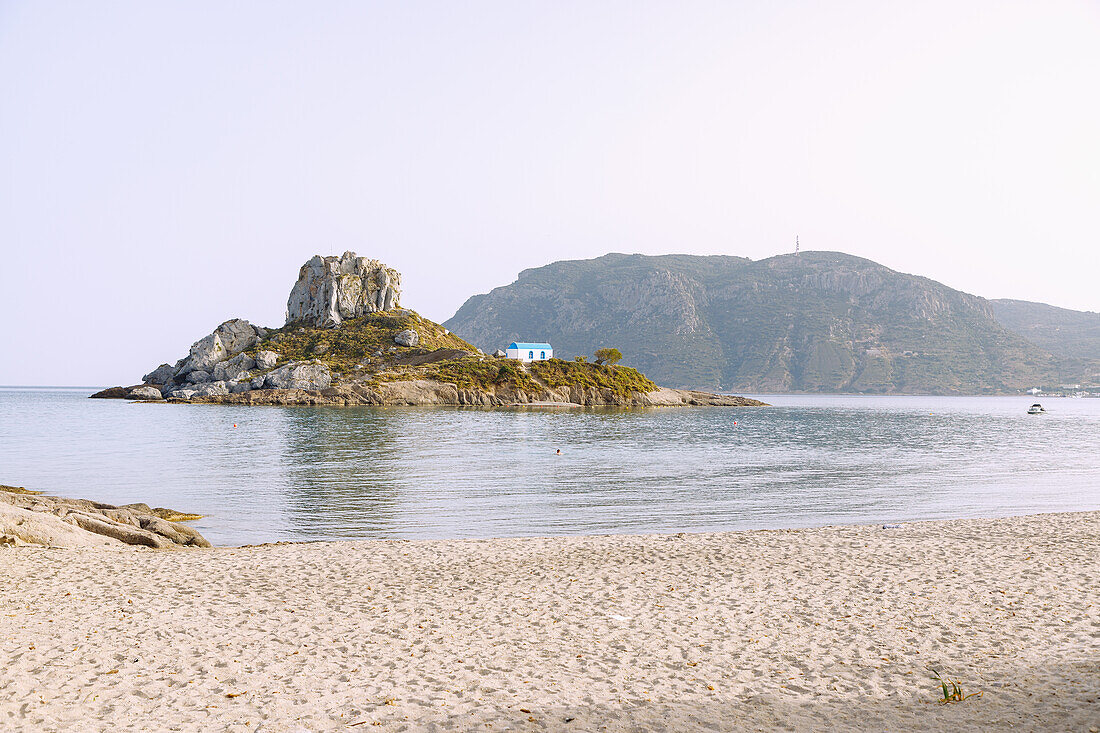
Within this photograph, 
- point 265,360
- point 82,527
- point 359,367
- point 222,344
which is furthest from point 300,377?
point 82,527

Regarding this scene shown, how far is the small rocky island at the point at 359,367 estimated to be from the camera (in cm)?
12056

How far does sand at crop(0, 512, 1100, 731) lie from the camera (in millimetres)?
7539

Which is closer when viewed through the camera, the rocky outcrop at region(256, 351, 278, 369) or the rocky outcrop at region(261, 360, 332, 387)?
the rocky outcrop at region(261, 360, 332, 387)

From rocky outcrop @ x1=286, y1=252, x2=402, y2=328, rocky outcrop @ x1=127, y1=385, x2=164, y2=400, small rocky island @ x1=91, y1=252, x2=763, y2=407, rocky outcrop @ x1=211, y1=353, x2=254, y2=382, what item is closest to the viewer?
small rocky island @ x1=91, y1=252, x2=763, y2=407

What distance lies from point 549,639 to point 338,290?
148622 mm

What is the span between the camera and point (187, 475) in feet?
114

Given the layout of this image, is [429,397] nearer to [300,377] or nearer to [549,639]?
[300,377]

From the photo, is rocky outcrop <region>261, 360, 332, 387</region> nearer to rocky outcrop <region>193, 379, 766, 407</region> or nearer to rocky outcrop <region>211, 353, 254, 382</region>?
rocky outcrop <region>193, 379, 766, 407</region>

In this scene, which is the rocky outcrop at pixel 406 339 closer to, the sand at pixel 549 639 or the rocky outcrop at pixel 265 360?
the rocky outcrop at pixel 265 360

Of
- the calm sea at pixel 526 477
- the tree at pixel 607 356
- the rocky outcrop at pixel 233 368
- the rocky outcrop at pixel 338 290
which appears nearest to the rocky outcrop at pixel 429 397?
the rocky outcrop at pixel 233 368

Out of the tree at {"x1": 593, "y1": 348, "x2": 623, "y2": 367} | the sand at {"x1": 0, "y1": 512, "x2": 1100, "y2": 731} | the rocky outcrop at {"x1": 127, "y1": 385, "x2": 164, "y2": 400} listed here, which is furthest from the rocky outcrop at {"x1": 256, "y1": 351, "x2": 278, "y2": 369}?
the sand at {"x1": 0, "y1": 512, "x2": 1100, "y2": 731}

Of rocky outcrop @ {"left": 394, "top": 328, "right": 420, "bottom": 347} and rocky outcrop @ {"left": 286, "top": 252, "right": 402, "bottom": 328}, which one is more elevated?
rocky outcrop @ {"left": 286, "top": 252, "right": 402, "bottom": 328}

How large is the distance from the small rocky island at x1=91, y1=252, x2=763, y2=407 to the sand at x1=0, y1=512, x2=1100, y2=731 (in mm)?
104352

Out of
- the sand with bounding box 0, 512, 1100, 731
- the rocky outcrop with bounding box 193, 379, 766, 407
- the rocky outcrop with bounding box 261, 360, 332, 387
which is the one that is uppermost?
the rocky outcrop with bounding box 261, 360, 332, 387
